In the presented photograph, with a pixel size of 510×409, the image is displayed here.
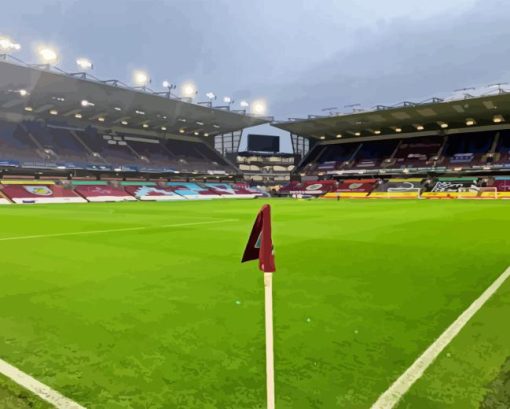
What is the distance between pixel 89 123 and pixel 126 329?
215 ft

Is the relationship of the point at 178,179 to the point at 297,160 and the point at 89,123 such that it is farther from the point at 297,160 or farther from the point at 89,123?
the point at 297,160

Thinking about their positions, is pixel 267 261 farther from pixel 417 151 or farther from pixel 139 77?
pixel 417 151

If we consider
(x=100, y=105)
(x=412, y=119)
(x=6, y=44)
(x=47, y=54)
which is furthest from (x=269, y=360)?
(x=412, y=119)

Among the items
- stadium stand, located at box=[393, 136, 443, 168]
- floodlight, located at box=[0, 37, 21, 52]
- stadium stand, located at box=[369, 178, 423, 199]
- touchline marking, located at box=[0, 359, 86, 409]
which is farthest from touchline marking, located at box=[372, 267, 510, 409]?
stadium stand, located at box=[393, 136, 443, 168]

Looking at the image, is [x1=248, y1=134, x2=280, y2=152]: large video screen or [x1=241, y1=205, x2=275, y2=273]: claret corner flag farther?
[x1=248, y1=134, x2=280, y2=152]: large video screen

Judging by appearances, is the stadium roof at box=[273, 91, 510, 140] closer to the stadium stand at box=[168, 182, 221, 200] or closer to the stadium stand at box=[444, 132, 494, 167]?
the stadium stand at box=[444, 132, 494, 167]

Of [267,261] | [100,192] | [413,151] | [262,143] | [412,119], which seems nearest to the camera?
[267,261]

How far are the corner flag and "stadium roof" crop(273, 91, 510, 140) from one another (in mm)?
52380

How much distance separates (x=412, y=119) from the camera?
59.7 metres

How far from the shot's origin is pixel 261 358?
4035 millimetres

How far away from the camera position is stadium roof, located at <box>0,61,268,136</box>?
139 feet

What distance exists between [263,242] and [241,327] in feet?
7.72

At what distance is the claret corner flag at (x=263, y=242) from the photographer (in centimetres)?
288

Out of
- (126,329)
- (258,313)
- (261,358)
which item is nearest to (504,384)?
(261,358)
